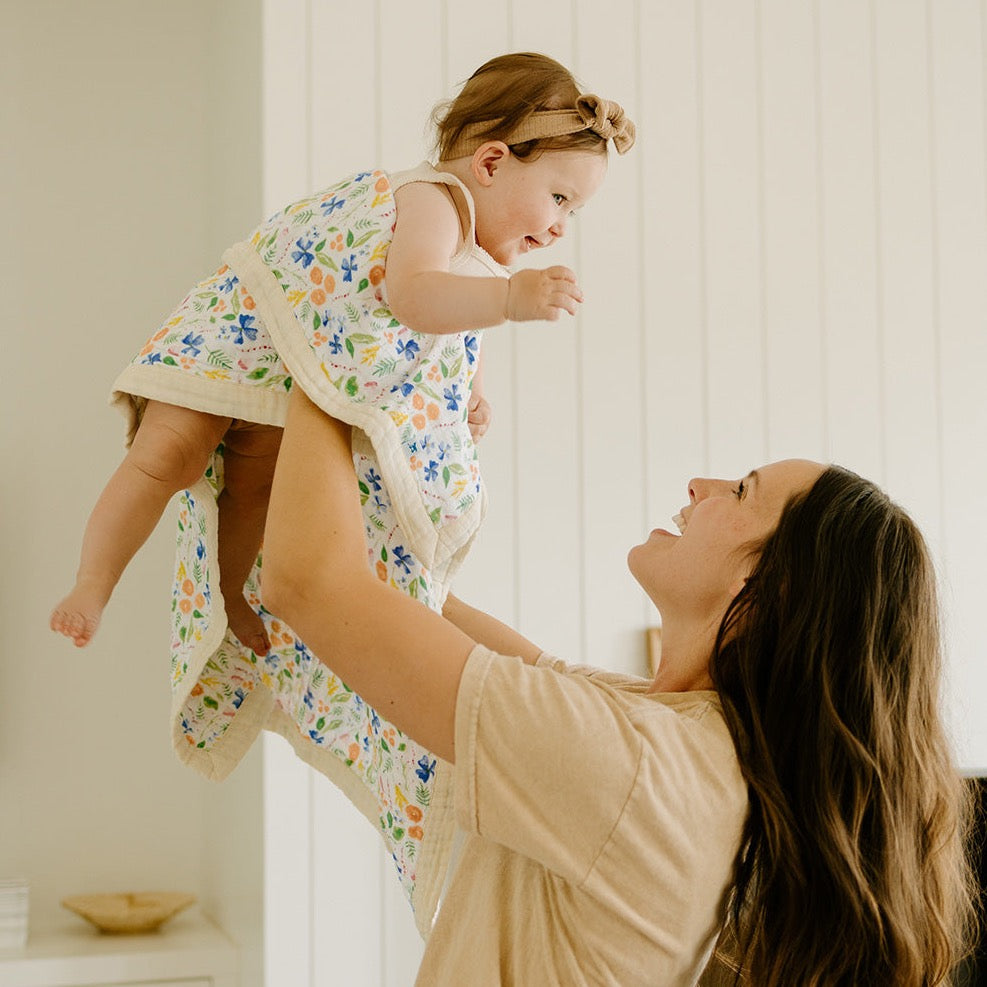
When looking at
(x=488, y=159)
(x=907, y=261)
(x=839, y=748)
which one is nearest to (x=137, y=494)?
(x=488, y=159)

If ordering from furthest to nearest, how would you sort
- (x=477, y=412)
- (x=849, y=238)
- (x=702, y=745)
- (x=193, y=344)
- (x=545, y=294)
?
(x=849, y=238)
(x=477, y=412)
(x=193, y=344)
(x=702, y=745)
(x=545, y=294)

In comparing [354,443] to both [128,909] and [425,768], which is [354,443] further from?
[128,909]

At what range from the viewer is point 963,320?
3.04 metres

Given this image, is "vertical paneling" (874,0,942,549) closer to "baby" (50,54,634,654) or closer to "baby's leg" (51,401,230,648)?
"baby" (50,54,634,654)

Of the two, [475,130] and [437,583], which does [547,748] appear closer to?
[437,583]

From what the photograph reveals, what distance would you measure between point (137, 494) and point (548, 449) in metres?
1.47

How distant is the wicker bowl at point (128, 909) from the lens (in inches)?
103

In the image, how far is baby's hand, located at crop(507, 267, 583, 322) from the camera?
41.1 inches

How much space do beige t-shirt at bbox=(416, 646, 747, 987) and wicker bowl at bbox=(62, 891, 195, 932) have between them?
1.63 meters

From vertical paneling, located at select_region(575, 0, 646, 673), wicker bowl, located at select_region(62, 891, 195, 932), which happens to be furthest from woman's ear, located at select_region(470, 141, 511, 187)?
wicker bowl, located at select_region(62, 891, 195, 932)

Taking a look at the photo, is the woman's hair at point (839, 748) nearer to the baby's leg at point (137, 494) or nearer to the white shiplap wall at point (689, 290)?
the baby's leg at point (137, 494)

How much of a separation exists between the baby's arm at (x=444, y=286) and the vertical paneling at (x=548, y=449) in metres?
1.46

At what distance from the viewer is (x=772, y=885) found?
1.19 meters

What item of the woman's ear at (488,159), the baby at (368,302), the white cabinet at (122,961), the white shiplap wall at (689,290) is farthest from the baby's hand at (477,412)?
the white cabinet at (122,961)
